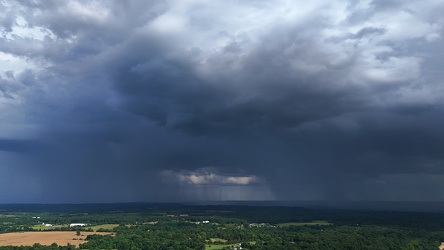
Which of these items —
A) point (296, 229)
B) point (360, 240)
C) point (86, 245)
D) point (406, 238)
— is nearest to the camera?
point (86, 245)

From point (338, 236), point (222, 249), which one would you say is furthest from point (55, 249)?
point (338, 236)

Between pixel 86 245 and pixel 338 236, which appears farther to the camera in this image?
pixel 338 236

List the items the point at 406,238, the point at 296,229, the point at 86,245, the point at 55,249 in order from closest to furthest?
the point at 55,249 → the point at 86,245 → the point at 406,238 → the point at 296,229

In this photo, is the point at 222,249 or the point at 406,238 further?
the point at 406,238

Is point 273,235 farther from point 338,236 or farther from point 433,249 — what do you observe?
point 433,249

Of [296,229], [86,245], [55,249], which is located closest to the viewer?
[55,249]

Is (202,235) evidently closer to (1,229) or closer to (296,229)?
(296,229)

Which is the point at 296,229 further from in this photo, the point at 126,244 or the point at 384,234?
the point at 126,244

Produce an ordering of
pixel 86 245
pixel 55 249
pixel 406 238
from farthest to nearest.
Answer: pixel 406 238 < pixel 86 245 < pixel 55 249

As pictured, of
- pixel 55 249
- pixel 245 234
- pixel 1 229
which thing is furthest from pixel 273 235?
pixel 1 229
